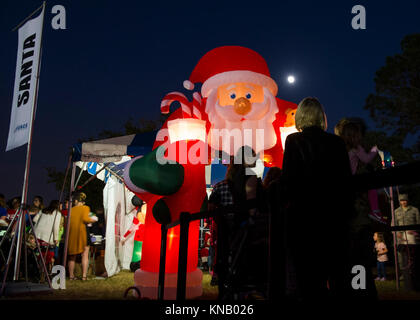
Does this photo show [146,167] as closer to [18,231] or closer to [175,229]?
[175,229]

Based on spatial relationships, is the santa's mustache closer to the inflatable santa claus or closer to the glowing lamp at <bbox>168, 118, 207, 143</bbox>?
the inflatable santa claus

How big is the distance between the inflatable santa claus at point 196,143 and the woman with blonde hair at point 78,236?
3.18 meters

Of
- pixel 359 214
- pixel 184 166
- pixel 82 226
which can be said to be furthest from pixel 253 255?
pixel 82 226

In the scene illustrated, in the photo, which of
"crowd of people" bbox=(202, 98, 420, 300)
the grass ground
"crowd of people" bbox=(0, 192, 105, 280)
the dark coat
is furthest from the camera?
"crowd of people" bbox=(0, 192, 105, 280)

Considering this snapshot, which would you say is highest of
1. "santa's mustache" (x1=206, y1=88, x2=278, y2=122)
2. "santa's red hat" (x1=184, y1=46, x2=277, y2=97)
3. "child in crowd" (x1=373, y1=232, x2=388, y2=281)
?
"santa's red hat" (x1=184, y1=46, x2=277, y2=97)

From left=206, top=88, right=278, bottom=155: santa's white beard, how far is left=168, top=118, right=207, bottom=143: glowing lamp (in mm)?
152

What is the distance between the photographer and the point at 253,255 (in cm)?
311

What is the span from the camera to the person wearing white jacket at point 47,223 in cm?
742

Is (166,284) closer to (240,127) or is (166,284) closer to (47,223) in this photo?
(240,127)

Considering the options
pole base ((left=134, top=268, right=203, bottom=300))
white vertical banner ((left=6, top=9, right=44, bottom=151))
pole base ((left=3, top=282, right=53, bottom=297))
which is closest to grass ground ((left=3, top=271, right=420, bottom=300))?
pole base ((left=3, top=282, right=53, bottom=297))

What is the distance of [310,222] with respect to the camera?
72.2 inches

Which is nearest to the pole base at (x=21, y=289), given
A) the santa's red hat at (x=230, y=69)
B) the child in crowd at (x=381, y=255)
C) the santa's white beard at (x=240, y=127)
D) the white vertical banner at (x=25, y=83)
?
the white vertical banner at (x=25, y=83)

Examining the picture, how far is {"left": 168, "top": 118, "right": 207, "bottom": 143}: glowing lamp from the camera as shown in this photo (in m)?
4.84

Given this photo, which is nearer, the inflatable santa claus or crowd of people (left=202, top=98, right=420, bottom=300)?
crowd of people (left=202, top=98, right=420, bottom=300)
